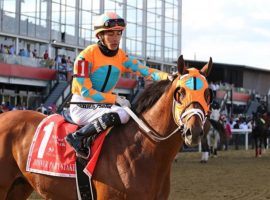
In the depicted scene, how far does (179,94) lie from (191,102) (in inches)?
6.9

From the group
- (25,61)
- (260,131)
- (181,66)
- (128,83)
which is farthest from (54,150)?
(128,83)

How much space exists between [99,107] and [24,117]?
43.1 inches

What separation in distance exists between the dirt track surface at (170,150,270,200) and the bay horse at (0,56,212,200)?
515cm

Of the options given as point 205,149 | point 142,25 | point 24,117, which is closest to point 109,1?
point 142,25

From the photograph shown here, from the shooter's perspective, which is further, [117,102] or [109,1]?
[109,1]

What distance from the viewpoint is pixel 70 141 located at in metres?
5.00

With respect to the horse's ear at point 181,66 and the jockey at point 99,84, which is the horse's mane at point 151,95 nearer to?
the jockey at point 99,84

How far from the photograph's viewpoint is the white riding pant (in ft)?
16.4

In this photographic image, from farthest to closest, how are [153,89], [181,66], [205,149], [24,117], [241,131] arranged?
[241,131], [205,149], [24,117], [153,89], [181,66]

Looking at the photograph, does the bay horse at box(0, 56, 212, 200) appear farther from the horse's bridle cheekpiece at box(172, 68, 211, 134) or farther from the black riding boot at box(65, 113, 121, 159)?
the black riding boot at box(65, 113, 121, 159)

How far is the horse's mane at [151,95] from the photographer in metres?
5.02

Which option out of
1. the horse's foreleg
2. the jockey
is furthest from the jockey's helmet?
the horse's foreleg

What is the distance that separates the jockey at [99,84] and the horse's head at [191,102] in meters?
0.48

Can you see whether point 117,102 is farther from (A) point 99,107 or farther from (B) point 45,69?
(B) point 45,69
